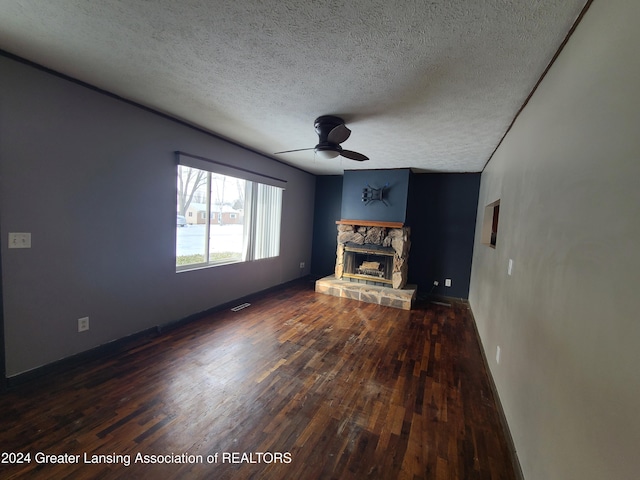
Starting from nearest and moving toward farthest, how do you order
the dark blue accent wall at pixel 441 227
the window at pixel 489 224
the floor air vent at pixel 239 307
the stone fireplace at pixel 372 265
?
the window at pixel 489 224 < the floor air vent at pixel 239 307 < the stone fireplace at pixel 372 265 < the dark blue accent wall at pixel 441 227

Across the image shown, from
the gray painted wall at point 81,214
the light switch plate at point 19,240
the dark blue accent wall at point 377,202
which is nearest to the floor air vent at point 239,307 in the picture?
the gray painted wall at point 81,214

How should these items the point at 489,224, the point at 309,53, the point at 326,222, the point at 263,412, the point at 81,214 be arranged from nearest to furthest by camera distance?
the point at 309,53 → the point at 263,412 → the point at 81,214 → the point at 489,224 → the point at 326,222

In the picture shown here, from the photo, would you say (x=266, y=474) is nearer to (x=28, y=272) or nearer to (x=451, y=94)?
(x=28, y=272)

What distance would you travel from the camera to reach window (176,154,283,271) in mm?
3184

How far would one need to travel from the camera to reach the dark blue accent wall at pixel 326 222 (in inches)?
227

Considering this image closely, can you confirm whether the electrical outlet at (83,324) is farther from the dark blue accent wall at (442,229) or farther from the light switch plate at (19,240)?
the dark blue accent wall at (442,229)

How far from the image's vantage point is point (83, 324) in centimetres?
229

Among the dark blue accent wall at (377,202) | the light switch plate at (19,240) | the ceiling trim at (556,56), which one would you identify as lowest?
the light switch plate at (19,240)

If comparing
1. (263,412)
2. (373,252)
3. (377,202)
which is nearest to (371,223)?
(377,202)

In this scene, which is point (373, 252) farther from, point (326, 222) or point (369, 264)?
point (326, 222)

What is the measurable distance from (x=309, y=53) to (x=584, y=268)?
5.77 feet

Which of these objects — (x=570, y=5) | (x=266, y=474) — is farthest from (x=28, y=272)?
(x=570, y=5)

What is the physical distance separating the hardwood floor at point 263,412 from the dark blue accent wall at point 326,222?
3047 millimetres

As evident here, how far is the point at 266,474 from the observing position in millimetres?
1381
